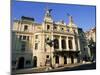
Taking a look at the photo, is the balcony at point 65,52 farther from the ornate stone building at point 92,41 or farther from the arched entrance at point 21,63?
the arched entrance at point 21,63

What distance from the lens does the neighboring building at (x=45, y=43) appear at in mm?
2473

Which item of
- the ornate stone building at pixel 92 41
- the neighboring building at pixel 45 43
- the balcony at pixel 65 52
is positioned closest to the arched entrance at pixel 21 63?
the neighboring building at pixel 45 43

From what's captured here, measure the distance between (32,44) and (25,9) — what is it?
429mm

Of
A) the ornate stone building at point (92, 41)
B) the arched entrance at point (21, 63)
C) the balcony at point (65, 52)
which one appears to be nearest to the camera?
the arched entrance at point (21, 63)

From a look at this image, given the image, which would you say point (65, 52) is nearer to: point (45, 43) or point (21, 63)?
point (45, 43)

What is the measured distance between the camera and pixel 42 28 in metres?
2.59

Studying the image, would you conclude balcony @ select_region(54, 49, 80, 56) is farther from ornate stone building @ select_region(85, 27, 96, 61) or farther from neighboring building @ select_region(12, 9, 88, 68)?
ornate stone building @ select_region(85, 27, 96, 61)

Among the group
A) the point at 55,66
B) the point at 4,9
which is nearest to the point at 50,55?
the point at 55,66

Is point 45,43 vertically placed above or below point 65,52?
above

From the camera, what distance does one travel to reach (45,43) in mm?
2602

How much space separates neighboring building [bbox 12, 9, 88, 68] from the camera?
2473mm

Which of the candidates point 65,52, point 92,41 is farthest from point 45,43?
point 92,41

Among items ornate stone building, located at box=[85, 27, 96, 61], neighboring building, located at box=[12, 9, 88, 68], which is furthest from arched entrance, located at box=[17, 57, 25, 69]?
ornate stone building, located at box=[85, 27, 96, 61]

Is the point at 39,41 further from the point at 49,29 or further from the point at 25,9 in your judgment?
the point at 25,9
